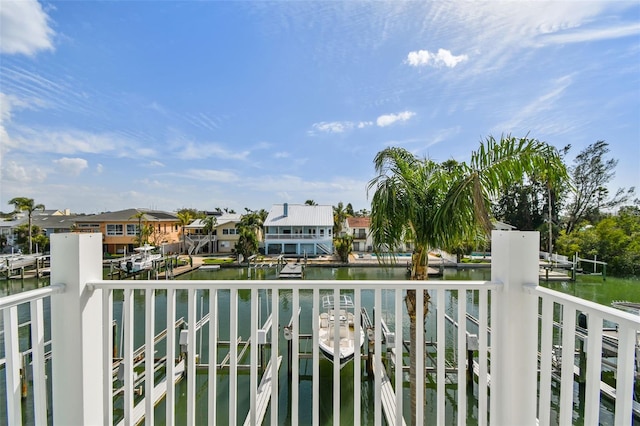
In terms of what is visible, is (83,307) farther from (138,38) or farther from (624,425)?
(138,38)

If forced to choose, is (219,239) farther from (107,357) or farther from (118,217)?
(107,357)

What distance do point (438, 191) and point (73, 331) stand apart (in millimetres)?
3426

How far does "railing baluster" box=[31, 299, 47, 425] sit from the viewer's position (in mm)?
1163

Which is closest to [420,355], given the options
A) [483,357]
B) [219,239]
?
[483,357]

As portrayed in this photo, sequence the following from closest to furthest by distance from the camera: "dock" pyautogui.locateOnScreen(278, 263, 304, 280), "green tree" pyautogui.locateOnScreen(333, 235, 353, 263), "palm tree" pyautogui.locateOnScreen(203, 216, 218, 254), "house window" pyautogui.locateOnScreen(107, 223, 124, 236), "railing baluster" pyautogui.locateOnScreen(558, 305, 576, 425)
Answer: "railing baluster" pyautogui.locateOnScreen(558, 305, 576, 425)
"dock" pyautogui.locateOnScreen(278, 263, 304, 280)
"green tree" pyautogui.locateOnScreen(333, 235, 353, 263)
"house window" pyautogui.locateOnScreen(107, 223, 124, 236)
"palm tree" pyautogui.locateOnScreen(203, 216, 218, 254)

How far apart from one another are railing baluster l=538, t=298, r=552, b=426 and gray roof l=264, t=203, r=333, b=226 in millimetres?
20167

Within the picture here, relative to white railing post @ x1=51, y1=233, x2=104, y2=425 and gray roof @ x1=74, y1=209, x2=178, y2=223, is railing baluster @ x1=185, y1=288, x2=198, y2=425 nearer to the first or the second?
white railing post @ x1=51, y1=233, x2=104, y2=425

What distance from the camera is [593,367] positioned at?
36.6 inches

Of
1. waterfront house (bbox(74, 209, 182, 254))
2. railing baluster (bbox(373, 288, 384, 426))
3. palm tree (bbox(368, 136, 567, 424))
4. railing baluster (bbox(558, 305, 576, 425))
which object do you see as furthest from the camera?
waterfront house (bbox(74, 209, 182, 254))

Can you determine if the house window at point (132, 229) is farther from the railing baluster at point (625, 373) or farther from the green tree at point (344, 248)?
the railing baluster at point (625, 373)

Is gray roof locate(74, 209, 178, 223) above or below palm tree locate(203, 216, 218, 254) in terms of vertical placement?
above

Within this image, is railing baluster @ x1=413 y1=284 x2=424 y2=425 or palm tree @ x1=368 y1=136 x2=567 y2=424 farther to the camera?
palm tree @ x1=368 y1=136 x2=567 y2=424

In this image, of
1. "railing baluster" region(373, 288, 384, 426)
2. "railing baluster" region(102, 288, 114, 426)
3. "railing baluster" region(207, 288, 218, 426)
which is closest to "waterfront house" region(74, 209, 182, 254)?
"railing baluster" region(102, 288, 114, 426)

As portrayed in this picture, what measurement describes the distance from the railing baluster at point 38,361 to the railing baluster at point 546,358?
6.76ft
